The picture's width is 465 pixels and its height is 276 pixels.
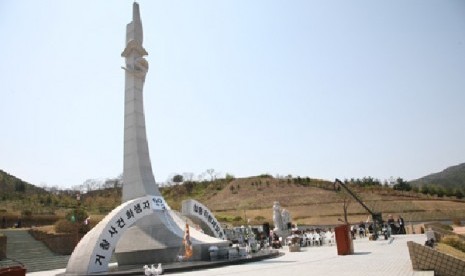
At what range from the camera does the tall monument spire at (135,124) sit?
21875mm

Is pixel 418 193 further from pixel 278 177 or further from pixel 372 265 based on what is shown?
pixel 372 265

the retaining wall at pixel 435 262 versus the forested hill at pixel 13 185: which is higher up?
the forested hill at pixel 13 185

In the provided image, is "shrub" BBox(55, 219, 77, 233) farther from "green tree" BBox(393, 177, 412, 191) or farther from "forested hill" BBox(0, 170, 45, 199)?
"green tree" BBox(393, 177, 412, 191)

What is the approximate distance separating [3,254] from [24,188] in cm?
6458

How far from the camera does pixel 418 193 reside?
80.4 m

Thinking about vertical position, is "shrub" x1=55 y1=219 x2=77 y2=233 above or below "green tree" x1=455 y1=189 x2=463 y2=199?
below

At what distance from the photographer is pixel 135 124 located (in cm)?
2255

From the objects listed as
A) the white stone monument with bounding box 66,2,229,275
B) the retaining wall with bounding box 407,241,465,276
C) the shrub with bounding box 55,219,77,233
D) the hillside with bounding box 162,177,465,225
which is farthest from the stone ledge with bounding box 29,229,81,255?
the retaining wall with bounding box 407,241,465,276

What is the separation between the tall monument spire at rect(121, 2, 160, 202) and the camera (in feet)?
71.8

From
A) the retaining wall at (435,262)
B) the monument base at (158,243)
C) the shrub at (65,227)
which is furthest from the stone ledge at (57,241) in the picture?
the retaining wall at (435,262)

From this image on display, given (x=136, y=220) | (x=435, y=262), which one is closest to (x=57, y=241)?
(x=136, y=220)

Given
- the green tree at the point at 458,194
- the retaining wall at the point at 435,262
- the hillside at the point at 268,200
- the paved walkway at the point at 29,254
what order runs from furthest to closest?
the green tree at the point at 458,194
the hillside at the point at 268,200
the paved walkway at the point at 29,254
the retaining wall at the point at 435,262

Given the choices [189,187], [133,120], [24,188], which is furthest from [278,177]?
[133,120]

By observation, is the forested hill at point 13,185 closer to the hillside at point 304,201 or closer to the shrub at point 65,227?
the hillside at point 304,201
